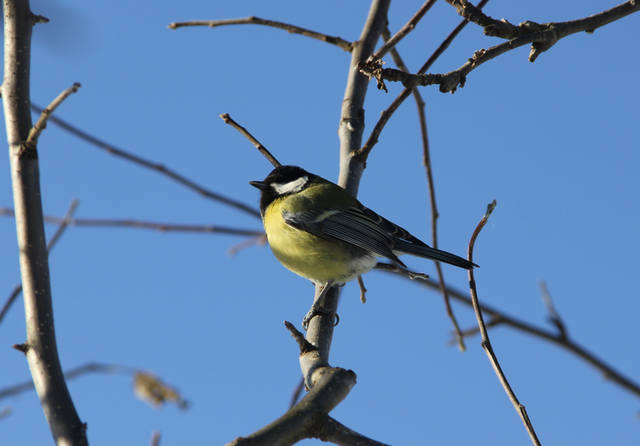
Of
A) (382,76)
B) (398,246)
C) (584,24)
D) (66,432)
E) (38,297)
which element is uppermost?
(398,246)

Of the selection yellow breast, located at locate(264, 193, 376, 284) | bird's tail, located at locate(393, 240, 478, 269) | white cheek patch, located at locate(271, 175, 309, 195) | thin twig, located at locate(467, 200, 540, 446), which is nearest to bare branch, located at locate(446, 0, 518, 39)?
thin twig, located at locate(467, 200, 540, 446)

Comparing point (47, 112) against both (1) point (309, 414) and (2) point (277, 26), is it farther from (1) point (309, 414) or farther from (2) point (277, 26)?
(2) point (277, 26)

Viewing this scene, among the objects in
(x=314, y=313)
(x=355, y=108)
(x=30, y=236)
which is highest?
(x=355, y=108)

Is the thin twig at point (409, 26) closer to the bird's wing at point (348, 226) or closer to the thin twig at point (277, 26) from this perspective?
the thin twig at point (277, 26)

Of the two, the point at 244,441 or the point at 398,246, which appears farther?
the point at 398,246

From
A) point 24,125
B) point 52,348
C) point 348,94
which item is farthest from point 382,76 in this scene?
point 348,94

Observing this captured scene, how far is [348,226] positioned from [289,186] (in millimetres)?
726

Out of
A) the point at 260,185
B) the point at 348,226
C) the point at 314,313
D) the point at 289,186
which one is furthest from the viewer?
the point at 260,185

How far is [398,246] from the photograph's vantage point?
163 inches

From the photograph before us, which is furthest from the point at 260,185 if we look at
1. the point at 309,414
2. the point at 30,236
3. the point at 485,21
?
the point at 309,414

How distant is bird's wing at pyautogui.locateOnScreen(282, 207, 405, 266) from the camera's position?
4.05 m

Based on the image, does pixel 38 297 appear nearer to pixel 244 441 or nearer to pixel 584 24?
pixel 244 441

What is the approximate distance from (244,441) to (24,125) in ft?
3.77

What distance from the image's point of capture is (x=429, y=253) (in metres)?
3.95
